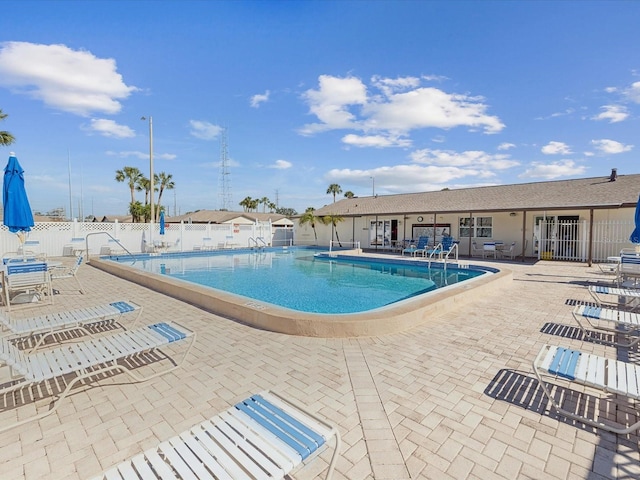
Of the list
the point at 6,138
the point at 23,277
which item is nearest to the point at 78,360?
the point at 23,277

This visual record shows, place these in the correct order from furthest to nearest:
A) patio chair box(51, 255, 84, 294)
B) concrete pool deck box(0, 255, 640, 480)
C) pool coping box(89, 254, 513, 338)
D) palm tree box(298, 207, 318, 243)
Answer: palm tree box(298, 207, 318, 243)
patio chair box(51, 255, 84, 294)
pool coping box(89, 254, 513, 338)
concrete pool deck box(0, 255, 640, 480)

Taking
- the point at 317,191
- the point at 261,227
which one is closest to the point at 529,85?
the point at 261,227

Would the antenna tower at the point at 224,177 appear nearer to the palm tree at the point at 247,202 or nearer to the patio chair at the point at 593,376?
the palm tree at the point at 247,202

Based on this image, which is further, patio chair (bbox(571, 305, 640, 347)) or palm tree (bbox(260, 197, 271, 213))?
palm tree (bbox(260, 197, 271, 213))

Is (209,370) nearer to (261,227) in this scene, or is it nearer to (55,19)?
(55,19)

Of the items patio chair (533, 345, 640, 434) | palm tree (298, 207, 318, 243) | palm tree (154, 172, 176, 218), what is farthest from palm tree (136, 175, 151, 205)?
patio chair (533, 345, 640, 434)

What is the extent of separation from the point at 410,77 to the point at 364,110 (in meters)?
5.84

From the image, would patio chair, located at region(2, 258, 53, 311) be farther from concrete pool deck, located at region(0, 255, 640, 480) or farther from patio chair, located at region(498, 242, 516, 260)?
patio chair, located at region(498, 242, 516, 260)

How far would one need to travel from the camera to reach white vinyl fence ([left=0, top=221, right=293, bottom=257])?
16.5 m

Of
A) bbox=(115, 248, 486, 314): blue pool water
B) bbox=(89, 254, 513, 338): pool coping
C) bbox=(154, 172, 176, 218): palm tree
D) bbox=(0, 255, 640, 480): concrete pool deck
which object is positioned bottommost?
bbox=(115, 248, 486, 314): blue pool water

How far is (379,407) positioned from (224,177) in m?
53.9

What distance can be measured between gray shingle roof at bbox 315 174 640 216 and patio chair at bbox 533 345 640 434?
590 inches

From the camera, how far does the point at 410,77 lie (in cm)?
1510

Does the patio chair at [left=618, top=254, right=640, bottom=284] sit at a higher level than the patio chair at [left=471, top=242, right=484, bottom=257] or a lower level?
higher
